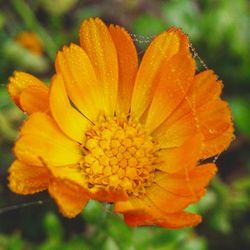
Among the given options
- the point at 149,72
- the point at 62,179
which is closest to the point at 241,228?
the point at 149,72

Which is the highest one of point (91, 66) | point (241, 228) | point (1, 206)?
point (91, 66)

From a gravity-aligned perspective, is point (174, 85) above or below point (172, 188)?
above

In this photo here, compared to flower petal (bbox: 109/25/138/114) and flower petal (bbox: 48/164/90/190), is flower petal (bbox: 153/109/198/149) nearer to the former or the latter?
flower petal (bbox: 109/25/138/114)

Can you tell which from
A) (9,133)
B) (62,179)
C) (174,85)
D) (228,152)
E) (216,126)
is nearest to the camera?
(62,179)

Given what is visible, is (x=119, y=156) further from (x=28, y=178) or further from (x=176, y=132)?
(x=28, y=178)

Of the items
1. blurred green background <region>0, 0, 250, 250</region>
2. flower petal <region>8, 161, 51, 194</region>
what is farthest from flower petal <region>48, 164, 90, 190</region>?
blurred green background <region>0, 0, 250, 250</region>

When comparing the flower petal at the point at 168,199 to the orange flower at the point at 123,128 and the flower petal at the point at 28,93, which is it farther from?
the flower petal at the point at 28,93

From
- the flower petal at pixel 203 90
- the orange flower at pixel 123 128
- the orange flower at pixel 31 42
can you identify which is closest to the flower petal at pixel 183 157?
the orange flower at pixel 123 128

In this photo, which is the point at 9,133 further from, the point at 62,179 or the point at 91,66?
the point at 62,179
